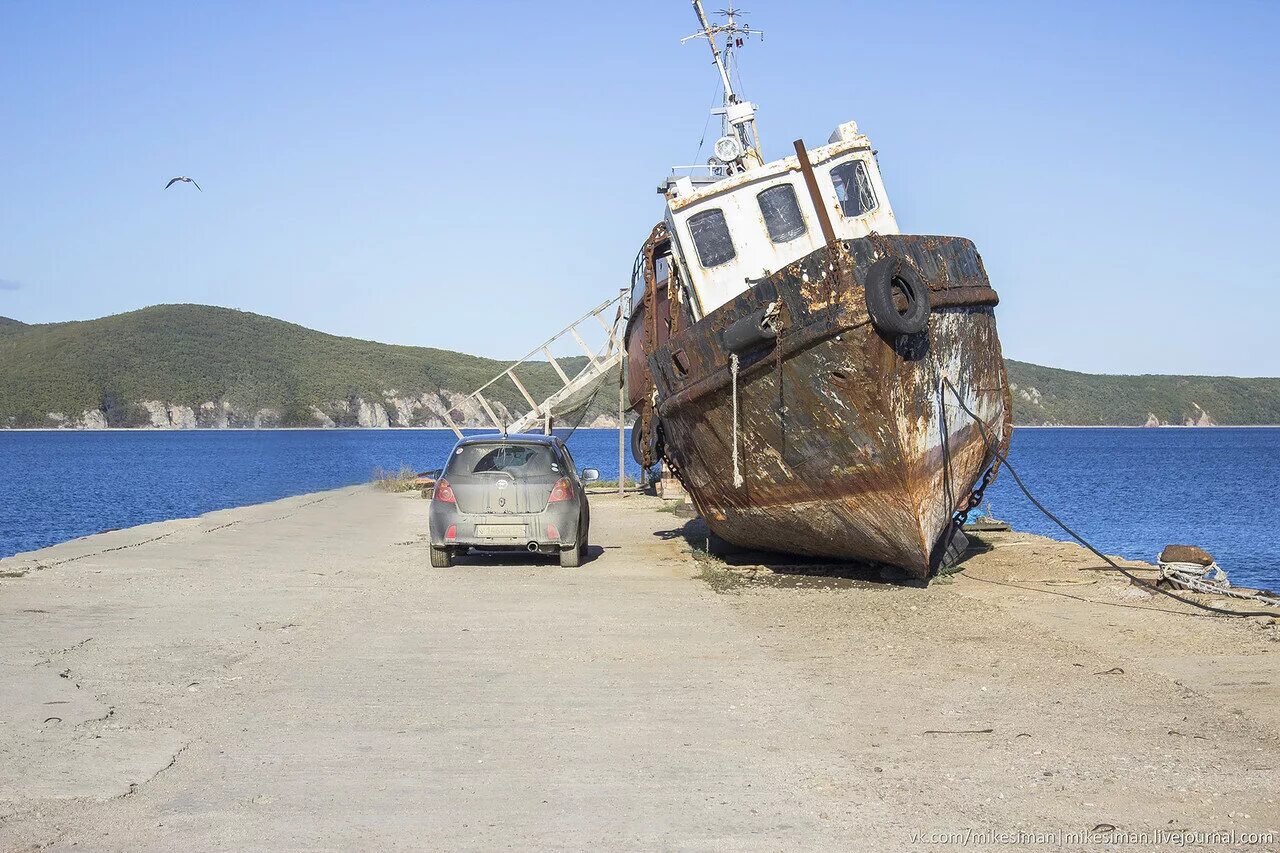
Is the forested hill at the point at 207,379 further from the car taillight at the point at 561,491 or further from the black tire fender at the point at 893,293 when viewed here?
the black tire fender at the point at 893,293

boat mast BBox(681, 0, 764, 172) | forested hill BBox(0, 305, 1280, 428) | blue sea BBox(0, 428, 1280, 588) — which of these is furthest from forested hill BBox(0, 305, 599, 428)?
boat mast BBox(681, 0, 764, 172)

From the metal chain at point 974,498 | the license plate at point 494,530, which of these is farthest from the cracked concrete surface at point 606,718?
the metal chain at point 974,498

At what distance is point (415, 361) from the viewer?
194 meters

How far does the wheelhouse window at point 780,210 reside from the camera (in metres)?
14.5

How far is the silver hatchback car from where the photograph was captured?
47.0 ft

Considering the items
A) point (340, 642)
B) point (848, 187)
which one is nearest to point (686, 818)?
point (340, 642)

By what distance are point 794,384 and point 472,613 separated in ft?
12.4

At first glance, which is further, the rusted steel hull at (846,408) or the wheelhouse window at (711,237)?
the wheelhouse window at (711,237)

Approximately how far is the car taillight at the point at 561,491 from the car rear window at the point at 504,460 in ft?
0.44

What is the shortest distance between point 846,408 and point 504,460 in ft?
15.1

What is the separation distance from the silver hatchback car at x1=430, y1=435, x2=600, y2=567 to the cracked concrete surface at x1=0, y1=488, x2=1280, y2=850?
1553 mm

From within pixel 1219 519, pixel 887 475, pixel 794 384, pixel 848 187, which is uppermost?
pixel 848 187

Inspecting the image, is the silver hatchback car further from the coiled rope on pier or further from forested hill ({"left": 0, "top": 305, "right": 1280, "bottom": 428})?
forested hill ({"left": 0, "top": 305, "right": 1280, "bottom": 428})

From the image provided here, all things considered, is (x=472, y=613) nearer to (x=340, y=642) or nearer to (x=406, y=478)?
(x=340, y=642)
